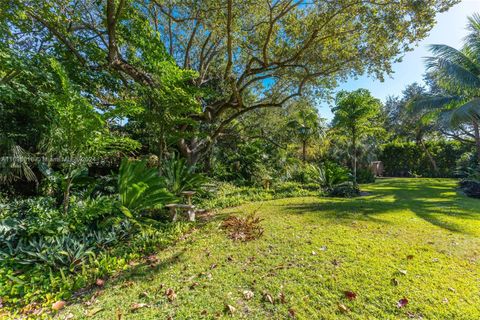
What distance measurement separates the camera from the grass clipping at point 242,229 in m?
3.90

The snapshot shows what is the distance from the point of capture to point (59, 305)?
2.33 meters

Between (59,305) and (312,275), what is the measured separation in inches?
111

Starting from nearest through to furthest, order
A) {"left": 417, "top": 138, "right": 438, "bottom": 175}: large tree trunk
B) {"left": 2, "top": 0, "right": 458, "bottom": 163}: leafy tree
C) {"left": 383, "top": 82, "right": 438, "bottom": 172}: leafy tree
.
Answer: {"left": 2, "top": 0, "right": 458, "bottom": 163}: leafy tree < {"left": 417, "top": 138, "right": 438, "bottom": 175}: large tree trunk < {"left": 383, "top": 82, "right": 438, "bottom": 172}: leafy tree

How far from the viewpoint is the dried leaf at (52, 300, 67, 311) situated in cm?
228

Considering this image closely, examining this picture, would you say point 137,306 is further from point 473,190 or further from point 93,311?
point 473,190

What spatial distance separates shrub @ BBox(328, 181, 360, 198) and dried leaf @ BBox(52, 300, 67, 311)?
26.2 feet

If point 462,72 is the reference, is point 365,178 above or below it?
below

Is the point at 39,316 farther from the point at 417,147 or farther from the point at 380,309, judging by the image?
the point at 417,147

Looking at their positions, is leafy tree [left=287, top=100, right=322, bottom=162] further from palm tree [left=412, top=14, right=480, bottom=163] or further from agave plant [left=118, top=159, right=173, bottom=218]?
agave plant [left=118, top=159, right=173, bottom=218]

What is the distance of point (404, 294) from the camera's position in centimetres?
233

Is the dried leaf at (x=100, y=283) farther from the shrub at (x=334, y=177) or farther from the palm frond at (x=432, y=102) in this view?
the palm frond at (x=432, y=102)

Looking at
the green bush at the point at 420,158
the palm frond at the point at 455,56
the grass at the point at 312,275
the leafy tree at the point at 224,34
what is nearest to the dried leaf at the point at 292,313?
the grass at the point at 312,275

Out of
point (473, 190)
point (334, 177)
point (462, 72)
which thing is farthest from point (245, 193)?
point (462, 72)

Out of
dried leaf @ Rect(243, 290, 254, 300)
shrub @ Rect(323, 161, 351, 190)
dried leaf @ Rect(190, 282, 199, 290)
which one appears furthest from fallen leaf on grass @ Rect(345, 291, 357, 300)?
shrub @ Rect(323, 161, 351, 190)
